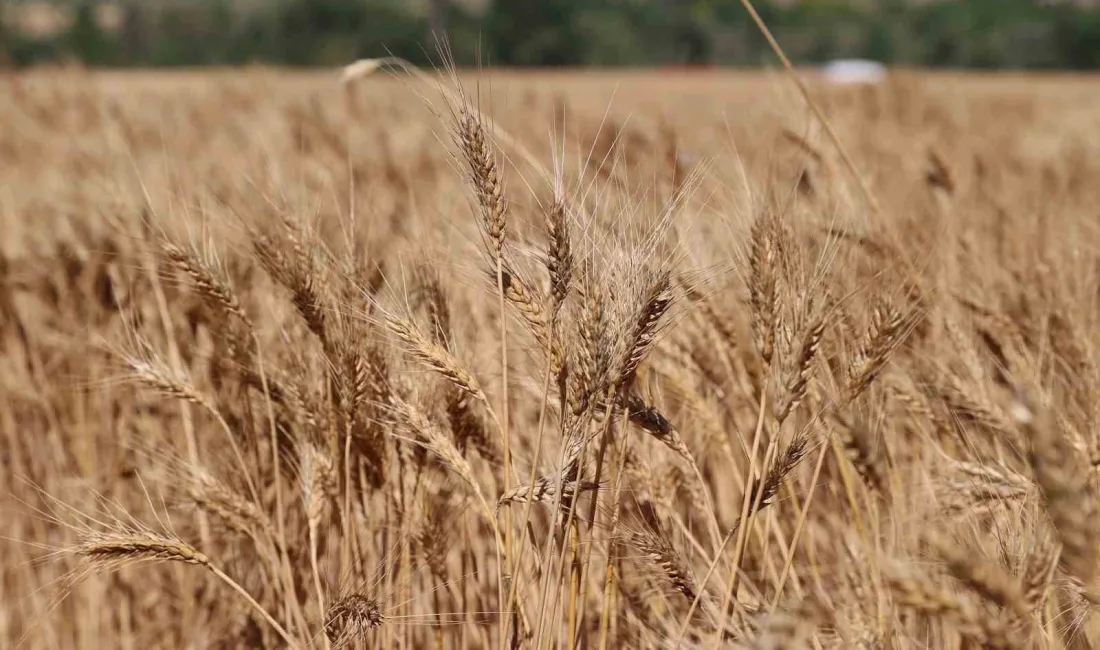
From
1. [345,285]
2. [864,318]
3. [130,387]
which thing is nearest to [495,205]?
[345,285]

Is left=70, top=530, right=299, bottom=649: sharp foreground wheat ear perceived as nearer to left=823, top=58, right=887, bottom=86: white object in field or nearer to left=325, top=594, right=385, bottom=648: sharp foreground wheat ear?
left=325, top=594, right=385, bottom=648: sharp foreground wheat ear

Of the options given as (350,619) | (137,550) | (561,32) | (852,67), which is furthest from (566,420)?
(852,67)

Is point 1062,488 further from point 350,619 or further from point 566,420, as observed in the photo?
point 350,619

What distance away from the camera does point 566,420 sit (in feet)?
2.74

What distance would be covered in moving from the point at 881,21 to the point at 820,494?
59.0 meters

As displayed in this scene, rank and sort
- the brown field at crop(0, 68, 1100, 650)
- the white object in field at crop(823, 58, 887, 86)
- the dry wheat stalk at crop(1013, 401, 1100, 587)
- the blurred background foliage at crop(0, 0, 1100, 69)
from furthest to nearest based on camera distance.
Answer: the white object in field at crop(823, 58, 887, 86)
the blurred background foliage at crop(0, 0, 1100, 69)
the brown field at crop(0, 68, 1100, 650)
the dry wheat stalk at crop(1013, 401, 1100, 587)

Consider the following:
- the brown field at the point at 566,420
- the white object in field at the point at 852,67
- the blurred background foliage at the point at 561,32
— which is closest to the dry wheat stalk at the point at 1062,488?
the brown field at the point at 566,420

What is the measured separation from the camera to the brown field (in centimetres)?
87

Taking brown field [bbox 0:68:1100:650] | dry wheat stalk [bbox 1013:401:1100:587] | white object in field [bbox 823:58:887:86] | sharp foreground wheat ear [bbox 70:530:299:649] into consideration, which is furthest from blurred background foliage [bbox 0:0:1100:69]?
dry wheat stalk [bbox 1013:401:1100:587]

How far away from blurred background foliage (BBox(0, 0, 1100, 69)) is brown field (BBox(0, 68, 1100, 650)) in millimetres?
31034

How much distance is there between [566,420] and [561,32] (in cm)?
4154

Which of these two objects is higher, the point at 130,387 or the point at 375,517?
the point at 130,387

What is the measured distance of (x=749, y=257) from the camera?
1051mm

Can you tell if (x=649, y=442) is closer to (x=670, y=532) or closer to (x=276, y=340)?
(x=670, y=532)
